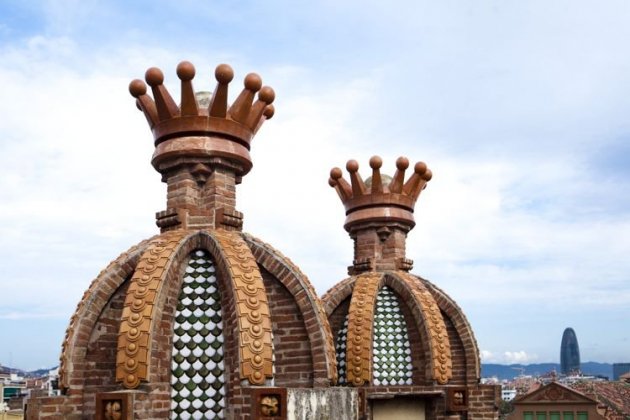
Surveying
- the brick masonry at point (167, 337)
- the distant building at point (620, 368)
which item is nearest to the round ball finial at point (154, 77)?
the brick masonry at point (167, 337)

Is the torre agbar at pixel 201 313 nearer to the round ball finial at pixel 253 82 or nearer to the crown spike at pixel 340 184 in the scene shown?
the round ball finial at pixel 253 82

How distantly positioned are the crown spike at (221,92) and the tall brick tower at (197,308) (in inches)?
0.6

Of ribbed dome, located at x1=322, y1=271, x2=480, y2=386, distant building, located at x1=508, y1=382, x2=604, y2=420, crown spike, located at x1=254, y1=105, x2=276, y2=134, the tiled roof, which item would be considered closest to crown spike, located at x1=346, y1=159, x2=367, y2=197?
ribbed dome, located at x1=322, y1=271, x2=480, y2=386

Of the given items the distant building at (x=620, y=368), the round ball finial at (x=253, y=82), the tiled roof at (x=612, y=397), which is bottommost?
the distant building at (x=620, y=368)

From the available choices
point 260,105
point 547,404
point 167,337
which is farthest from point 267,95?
point 547,404

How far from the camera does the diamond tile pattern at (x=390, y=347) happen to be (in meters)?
9.90

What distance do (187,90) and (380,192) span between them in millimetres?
4688

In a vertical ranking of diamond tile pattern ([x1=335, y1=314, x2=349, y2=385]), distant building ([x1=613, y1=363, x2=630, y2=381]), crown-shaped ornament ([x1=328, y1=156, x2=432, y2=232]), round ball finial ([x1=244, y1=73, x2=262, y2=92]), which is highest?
round ball finial ([x1=244, y1=73, x2=262, y2=92])

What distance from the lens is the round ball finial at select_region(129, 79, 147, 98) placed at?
7363mm

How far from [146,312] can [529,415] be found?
23.2 metres

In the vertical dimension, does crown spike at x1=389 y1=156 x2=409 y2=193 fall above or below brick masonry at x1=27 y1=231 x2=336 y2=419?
above

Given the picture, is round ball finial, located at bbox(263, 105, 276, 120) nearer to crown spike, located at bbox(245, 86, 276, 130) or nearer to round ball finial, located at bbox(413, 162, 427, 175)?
crown spike, located at bbox(245, 86, 276, 130)

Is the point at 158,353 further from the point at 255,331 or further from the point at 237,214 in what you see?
the point at 237,214

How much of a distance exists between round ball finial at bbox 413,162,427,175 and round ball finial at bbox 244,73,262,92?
4.41 meters
